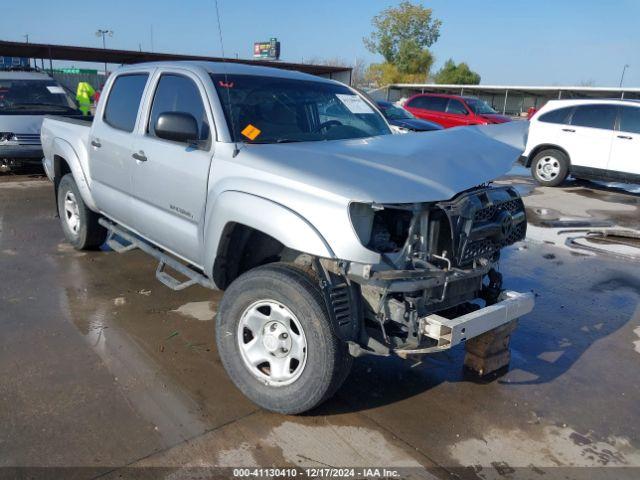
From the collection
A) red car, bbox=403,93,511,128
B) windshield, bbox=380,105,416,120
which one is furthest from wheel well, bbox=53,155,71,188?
red car, bbox=403,93,511,128

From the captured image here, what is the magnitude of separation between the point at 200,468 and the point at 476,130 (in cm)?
311

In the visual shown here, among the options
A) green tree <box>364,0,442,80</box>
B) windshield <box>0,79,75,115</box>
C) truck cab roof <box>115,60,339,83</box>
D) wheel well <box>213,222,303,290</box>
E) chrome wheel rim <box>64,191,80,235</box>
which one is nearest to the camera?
wheel well <box>213,222,303,290</box>

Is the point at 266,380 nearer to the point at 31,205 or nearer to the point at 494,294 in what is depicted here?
the point at 494,294

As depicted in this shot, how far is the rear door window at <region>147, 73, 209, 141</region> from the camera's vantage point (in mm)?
3803

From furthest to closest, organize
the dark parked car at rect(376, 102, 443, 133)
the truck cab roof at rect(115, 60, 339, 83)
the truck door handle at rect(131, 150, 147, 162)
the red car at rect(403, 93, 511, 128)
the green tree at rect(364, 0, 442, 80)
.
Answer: the green tree at rect(364, 0, 442, 80) < the red car at rect(403, 93, 511, 128) < the dark parked car at rect(376, 102, 443, 133) < the truck door handle at rect(131, 150, 147, 162) < the truck cab roof at rect(115, 60, 339, 83)

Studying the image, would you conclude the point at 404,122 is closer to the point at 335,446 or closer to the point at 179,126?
the point at 179,126

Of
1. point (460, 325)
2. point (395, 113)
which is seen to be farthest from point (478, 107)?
point (460, 325)

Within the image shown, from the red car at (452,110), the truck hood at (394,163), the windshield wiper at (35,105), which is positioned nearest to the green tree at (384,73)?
the red car at (452,110)

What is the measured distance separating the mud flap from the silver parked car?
9.02 metres

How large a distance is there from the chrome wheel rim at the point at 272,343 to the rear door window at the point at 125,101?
2188 millimetres

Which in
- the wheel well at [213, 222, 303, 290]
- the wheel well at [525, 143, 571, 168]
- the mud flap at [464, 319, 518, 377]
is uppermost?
the wheel well at [525, 143, 571, 168]

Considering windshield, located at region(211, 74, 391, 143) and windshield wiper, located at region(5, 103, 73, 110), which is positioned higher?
windshield, located at region(211, 74, 391, 143)

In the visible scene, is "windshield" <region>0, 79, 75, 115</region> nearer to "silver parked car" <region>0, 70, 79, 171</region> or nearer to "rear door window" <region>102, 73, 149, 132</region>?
"silver parked car" <region>0, 70, 79, 171</region>

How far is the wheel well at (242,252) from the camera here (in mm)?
3418
